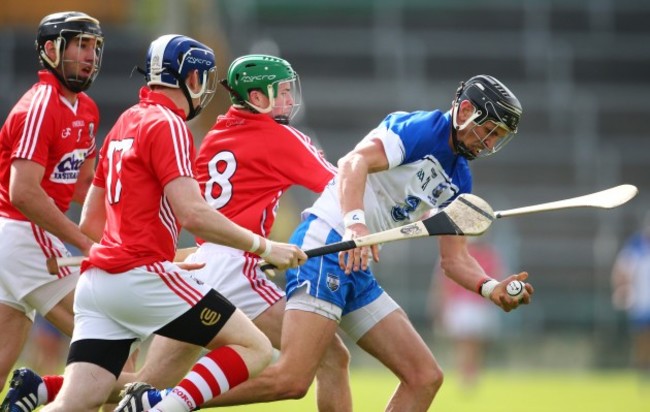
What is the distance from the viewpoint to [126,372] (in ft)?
20.9

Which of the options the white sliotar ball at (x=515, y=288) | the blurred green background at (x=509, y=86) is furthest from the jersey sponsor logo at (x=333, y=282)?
the blurred green background at (x=509, y=86)

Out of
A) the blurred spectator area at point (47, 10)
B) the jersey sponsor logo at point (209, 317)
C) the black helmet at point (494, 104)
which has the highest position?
the black helmet at point (494, 104)

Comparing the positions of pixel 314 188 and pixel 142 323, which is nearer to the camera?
pixel 142 323

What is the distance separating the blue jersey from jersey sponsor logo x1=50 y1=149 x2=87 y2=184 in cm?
130

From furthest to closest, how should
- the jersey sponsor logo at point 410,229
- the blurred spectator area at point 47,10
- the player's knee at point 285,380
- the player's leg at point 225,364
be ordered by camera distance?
the blurred spectator area at point 47,10
the player's knee at point 285,380
the jersey sponsor logo at point 410,229
the player's leg at point 225,364

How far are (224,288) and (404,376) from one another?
108 cm

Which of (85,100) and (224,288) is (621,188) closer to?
(224,288)

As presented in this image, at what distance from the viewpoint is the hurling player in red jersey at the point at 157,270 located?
17.1ft

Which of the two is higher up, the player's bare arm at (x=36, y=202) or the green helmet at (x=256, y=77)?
the green helmet at (x=256, y=77)

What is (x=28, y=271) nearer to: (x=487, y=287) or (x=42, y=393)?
(x=42, y=393)

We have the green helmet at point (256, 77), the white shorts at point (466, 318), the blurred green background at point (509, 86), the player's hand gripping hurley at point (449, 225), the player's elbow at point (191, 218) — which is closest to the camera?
the player's elbow at point (191, 218)

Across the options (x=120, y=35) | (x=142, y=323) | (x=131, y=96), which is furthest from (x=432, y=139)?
(x=120, y=35)

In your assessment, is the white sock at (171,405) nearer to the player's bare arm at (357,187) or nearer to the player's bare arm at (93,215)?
the player's bare arm at (357,187)

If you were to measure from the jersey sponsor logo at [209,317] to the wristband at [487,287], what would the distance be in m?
1.63
